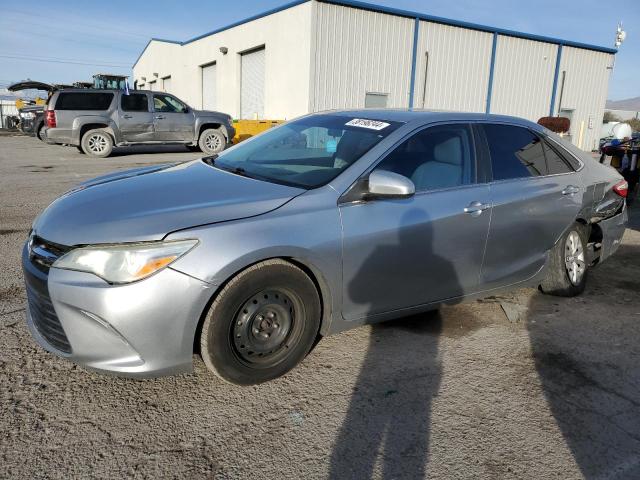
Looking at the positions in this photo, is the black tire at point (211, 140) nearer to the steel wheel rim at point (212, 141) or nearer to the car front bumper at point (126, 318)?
the steel wheel rim at point (212, 141)

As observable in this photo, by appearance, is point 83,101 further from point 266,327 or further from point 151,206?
point 266,327

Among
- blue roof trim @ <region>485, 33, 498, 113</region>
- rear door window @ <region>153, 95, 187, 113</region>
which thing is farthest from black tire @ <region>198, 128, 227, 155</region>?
blue roof trim @ <region>485, 33, 498, 113</region>

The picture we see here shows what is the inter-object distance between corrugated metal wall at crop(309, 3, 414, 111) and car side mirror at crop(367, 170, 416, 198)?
16218 mm

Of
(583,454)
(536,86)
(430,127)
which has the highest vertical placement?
(536,86)

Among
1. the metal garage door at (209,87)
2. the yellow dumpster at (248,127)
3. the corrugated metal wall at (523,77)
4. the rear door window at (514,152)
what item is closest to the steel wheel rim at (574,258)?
the rear door window at (514,152)

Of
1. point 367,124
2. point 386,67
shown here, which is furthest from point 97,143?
point 367,124

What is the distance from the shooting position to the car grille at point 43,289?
2.67m

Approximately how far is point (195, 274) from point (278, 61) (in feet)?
62.1

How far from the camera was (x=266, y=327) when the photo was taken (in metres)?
2.93

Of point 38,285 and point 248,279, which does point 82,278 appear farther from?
point 248,279

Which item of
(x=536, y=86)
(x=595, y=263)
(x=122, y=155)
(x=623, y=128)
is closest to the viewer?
(x=595, y=263)

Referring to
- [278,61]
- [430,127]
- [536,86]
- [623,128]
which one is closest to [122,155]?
[278,61]

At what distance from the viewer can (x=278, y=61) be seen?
20.2m

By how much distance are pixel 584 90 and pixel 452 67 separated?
900cm
